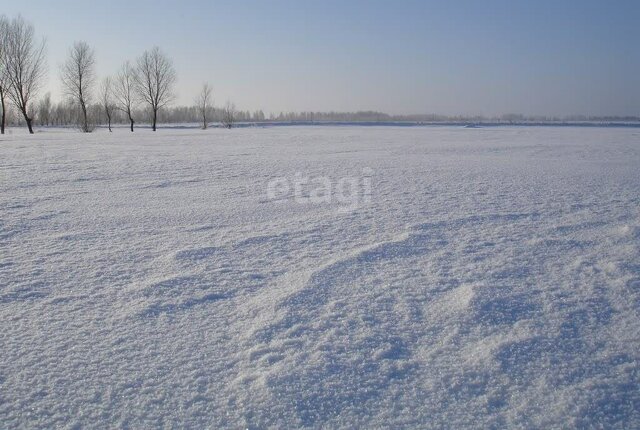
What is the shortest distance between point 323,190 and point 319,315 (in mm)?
3142

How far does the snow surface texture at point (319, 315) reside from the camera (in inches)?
59.0

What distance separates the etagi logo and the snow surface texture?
236mm

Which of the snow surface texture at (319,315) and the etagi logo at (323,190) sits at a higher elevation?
the etagi logo at (323,190)

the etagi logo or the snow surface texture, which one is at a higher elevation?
the etagi logo

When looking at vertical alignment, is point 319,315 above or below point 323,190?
below

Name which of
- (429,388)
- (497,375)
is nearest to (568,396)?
(497,375)

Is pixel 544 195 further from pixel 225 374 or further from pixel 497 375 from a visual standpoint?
pixel 225 374

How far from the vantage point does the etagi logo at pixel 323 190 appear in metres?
4.48

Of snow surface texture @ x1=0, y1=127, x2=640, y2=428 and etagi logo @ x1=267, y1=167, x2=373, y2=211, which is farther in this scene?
etagi logo @ x1=267, y1=167, x2=373, y2=211

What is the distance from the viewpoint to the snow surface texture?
1499 millimetres

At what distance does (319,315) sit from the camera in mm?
2088

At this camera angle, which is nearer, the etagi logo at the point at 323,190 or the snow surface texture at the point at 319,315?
the snow surface texture at the point at 319,315

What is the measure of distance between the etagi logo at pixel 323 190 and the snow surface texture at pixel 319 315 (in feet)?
0.77

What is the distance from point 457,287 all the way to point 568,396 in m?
0.90
